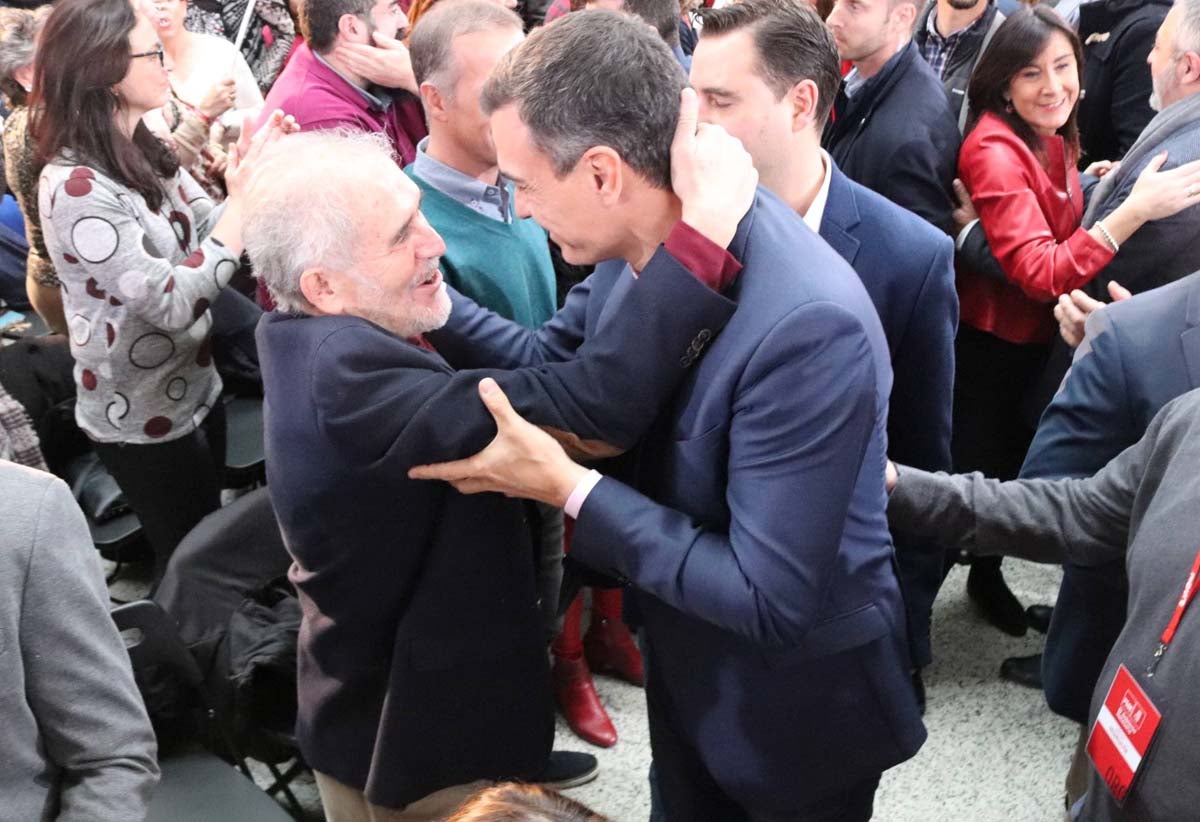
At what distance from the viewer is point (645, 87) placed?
4.28ft

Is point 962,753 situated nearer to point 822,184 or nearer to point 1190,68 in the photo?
point 822,184

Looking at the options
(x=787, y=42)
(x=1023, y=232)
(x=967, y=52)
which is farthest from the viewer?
(x=967, y=52)

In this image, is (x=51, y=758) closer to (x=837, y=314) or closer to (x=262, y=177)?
(x=262, y=177)

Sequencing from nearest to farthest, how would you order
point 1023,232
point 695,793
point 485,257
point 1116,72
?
point 695,793 < point 485,257 < point 1023,232 < point 1116,72

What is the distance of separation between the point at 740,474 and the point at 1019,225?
1.74m

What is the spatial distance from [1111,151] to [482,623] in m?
3.24

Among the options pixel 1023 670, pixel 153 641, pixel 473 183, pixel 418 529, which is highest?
pixel 473 183

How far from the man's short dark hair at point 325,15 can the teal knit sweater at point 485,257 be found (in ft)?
2.90

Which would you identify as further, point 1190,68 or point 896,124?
point 896,124

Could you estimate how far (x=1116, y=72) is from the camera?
367 cm

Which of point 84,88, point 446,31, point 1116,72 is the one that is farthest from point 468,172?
point 1116,72

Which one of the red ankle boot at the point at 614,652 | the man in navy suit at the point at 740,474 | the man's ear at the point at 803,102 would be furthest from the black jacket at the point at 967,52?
the man in navy suit at the point at 740,474

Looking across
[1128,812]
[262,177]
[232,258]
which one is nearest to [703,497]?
[1128,812]

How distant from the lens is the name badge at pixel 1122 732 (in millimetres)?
1289
